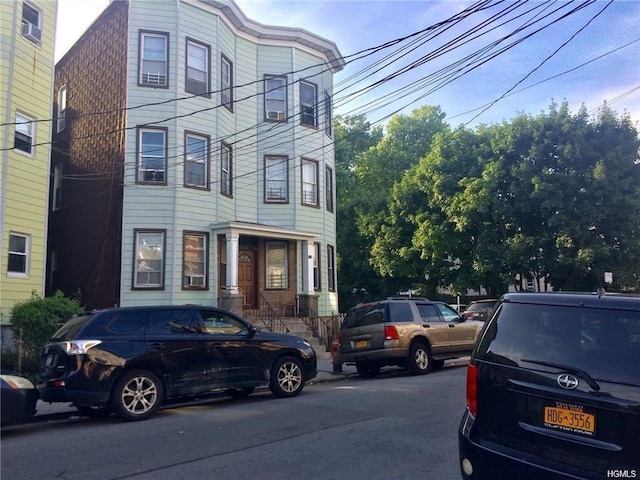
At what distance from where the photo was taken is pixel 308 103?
22.9 m

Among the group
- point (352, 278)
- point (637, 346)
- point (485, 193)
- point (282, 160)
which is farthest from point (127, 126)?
point (352, 278)

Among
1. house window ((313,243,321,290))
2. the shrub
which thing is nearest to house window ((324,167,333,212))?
house window ((313,243,321,290))

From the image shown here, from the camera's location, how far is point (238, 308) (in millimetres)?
18531

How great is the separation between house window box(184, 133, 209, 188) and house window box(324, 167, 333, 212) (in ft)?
18.2

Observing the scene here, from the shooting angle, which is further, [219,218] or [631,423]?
[219,218]

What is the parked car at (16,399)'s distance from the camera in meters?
7.60

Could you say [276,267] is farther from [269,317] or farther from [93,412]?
[93,412]

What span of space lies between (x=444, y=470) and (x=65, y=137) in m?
20.3

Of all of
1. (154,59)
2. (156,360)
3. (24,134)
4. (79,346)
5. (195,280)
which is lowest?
(156,360)

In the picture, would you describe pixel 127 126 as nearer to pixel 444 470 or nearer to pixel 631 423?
pixel 444 470

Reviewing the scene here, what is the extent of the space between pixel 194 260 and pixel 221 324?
8825 mm

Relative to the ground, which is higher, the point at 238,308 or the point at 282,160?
the point at 282,160

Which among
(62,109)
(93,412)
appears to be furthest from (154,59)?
(93,412)

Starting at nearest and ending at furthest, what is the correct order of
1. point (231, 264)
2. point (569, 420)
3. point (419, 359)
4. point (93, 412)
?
point (569, 420)
point (93, 412)
point (419, 359)
point (231, 264)
